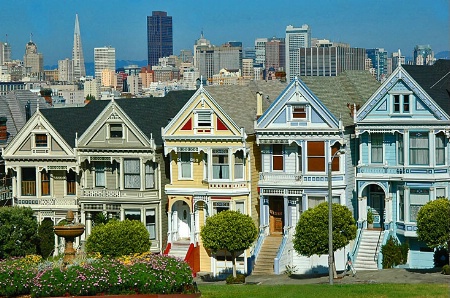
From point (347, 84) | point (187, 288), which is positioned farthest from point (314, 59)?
point (187, 288)

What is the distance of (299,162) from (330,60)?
96289 mm

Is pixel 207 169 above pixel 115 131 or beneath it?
beneath

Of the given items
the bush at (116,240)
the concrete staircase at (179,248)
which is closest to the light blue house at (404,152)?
the concrete staircase at (179,248)

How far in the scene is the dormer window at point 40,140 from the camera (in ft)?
192

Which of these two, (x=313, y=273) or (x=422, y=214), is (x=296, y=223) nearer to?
(x=313, y=273)

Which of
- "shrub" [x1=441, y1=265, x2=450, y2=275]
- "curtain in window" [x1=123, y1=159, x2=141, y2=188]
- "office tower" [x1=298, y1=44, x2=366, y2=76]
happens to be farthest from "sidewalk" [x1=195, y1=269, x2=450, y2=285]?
"office tower" [x1=298, y1=44, x2=366, y2=76]

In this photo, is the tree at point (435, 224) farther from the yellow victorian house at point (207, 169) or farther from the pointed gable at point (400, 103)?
the yellow victorian house at point (207, 169)

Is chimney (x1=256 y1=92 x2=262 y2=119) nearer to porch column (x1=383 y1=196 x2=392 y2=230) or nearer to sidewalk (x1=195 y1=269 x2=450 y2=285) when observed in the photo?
porch column (x1=383 y1=196 x2=392 y2=230)

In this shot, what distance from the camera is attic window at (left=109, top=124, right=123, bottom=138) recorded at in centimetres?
5675

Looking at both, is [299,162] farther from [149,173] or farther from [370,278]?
[370,278]

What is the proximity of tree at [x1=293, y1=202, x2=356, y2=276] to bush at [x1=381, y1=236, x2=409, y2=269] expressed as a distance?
1786 mm

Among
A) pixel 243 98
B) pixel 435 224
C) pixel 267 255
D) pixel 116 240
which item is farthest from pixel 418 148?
pixel 116 240

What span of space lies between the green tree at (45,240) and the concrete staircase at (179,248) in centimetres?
599

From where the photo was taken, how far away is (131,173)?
56.5 metres
